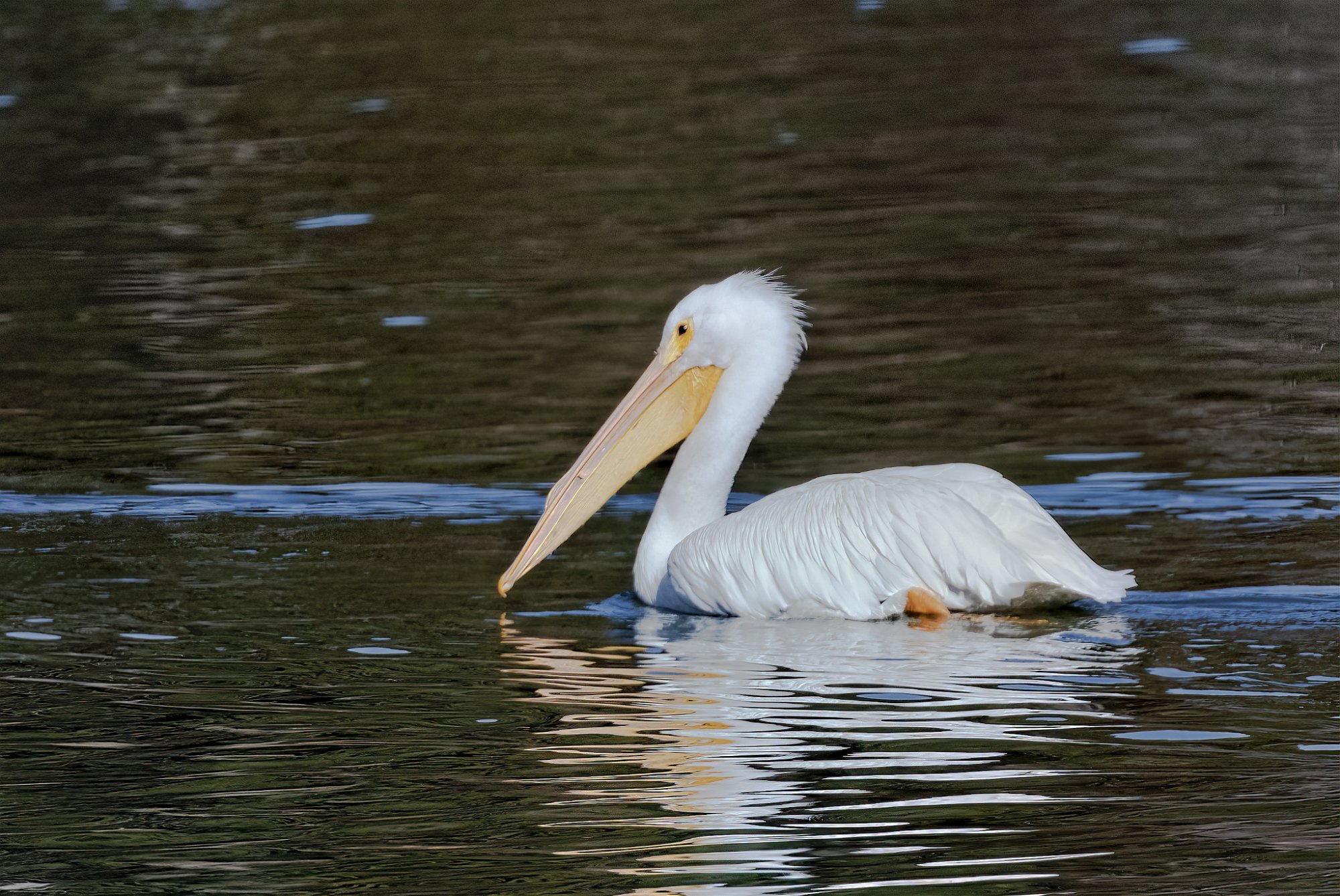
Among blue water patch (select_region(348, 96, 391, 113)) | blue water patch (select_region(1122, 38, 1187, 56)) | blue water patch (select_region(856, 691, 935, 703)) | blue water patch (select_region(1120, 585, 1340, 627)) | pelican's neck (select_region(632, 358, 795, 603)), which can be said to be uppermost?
blue water patch (select_region(348, 96, 391, 113))

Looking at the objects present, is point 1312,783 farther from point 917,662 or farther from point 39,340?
point 39,340

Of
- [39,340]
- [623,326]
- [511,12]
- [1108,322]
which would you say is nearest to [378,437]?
[623,326]

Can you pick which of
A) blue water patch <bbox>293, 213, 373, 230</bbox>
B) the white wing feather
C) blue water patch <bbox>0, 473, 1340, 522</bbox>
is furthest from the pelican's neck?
blue water patch <bbox>293, 213, 373, 230</bbox>

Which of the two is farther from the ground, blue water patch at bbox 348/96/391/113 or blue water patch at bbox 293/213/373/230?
blue water patch at bbox 348/96/391/113

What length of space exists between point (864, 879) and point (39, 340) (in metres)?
7.39

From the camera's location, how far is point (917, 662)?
17.3ft

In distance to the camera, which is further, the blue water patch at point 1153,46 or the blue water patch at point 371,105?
the blue water patch at point 1153,46

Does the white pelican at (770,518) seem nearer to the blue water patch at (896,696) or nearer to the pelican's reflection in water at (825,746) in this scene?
the pelican's reflection in water at (825,746)

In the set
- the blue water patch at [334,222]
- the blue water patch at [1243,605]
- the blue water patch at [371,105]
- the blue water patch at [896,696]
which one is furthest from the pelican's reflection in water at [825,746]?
the blue water patch at [371,105]

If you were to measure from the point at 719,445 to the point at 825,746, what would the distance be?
88.6 inches

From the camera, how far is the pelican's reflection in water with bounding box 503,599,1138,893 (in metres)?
3.73

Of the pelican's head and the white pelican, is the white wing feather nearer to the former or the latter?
the white pelican

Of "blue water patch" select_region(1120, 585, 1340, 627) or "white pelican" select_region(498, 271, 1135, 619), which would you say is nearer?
"blue water patch" select_region(1120, 585, 1340, 627)

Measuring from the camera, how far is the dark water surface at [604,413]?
4.04 meters
